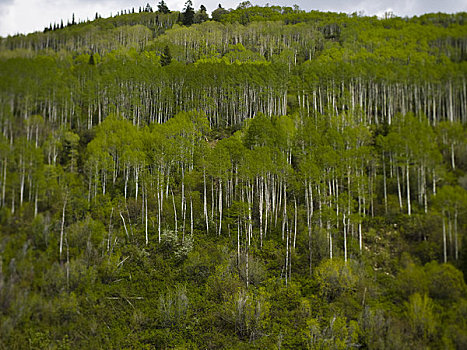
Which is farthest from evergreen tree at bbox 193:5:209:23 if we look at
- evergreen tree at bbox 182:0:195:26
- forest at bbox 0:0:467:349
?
forest at bbox 0:0:467:349

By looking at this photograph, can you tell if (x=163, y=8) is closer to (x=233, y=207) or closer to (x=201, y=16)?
(x=201, y=16)

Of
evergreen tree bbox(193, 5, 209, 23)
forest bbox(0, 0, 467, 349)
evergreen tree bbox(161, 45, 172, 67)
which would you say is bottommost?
forest bbox(0, 0, 467, 349)

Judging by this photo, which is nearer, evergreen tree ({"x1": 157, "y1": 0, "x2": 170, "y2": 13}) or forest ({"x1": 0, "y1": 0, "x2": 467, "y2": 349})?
forest ({"x1": 0, "y1": 0, "x2": 467, "y2": 349})

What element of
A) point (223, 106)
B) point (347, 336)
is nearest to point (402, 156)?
point (347, 336)

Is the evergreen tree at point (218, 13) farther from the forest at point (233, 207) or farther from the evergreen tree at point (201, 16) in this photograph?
the forest at point (233, 207)

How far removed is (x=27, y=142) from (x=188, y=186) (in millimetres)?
15750

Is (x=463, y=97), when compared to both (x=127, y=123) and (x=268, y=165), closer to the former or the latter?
(x=268, y=165)

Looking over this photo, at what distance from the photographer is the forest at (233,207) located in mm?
20875

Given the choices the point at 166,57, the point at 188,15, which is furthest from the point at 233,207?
the point at 188,15

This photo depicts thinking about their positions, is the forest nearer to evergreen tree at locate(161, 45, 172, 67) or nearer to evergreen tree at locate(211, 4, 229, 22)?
evergreen tree at locate(161, 45, 172, 67)

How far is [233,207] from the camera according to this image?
30156mm

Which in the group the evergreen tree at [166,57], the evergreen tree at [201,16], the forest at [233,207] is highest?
the evergreen tree at [201,16]

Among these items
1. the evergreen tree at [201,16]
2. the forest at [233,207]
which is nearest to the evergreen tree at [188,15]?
the evergreen tree at [201,16]

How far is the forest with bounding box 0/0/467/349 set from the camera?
2088 centimetres
